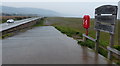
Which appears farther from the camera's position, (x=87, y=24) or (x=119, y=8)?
(x=87, y=24)

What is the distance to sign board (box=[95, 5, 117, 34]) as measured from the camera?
5468mm

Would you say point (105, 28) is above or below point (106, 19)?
below

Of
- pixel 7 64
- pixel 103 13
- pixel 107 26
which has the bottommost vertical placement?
pixel 7 64

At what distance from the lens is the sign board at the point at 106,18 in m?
5.47

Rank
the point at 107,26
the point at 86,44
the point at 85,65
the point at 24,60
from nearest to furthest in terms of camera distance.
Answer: the point at 85,65
the point at 24,60
the point at 107,26
the point at 86,44

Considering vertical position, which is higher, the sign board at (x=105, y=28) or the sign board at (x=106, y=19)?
the sign board at (x=106, y=19)

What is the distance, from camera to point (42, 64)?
4.78m

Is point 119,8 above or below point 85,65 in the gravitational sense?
above

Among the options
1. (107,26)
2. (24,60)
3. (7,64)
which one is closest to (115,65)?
(107,26)

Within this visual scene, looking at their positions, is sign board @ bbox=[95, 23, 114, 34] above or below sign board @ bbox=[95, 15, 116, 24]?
below

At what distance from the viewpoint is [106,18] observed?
6.02m

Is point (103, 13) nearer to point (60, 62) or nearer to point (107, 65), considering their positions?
point (107, 65)

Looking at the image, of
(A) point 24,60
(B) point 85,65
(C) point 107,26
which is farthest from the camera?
(C) point 107,26

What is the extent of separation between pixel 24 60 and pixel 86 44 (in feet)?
12.4
